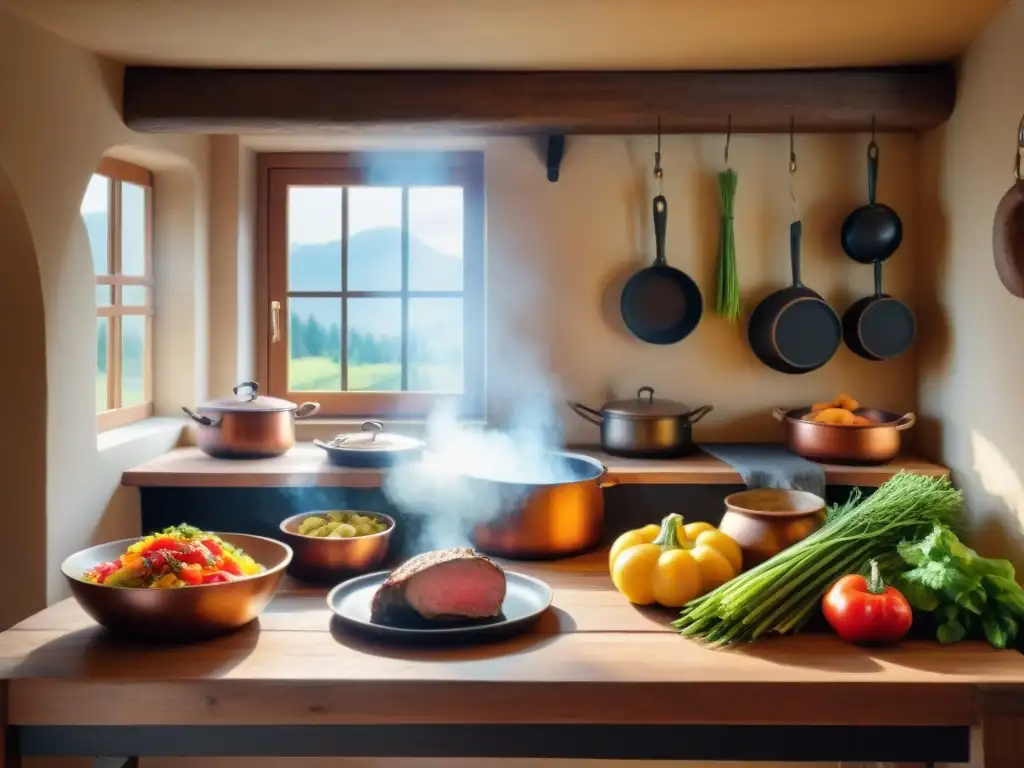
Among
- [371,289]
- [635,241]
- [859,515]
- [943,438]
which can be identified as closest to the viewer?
[859,515]

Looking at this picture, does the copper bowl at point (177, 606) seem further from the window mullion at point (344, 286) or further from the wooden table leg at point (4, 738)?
the window mullion at point (344, 286)

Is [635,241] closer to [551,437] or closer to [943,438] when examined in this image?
[551,437]

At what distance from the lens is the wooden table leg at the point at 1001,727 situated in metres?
1.52

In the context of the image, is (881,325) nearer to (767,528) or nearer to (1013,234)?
(1013,234)

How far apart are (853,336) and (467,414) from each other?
1310 mm

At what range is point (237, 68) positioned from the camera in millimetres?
2648

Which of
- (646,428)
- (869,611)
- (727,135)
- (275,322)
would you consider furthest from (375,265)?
(869,611)

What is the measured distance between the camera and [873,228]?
2850mm

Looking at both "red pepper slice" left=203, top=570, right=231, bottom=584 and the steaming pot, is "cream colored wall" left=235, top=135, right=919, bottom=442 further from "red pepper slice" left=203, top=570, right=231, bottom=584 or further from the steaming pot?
"red pepper slice" left=203, top=570, right=231, bottom=584

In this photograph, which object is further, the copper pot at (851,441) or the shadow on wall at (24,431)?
the copper pot at (851,441)

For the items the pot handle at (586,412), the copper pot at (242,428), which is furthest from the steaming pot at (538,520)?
the copper pot at (242,428)

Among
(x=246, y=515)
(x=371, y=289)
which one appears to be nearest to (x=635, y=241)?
(x=371, y=289)

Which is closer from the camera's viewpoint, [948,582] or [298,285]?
[948,582]

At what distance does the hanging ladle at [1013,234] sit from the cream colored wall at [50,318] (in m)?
2.35
